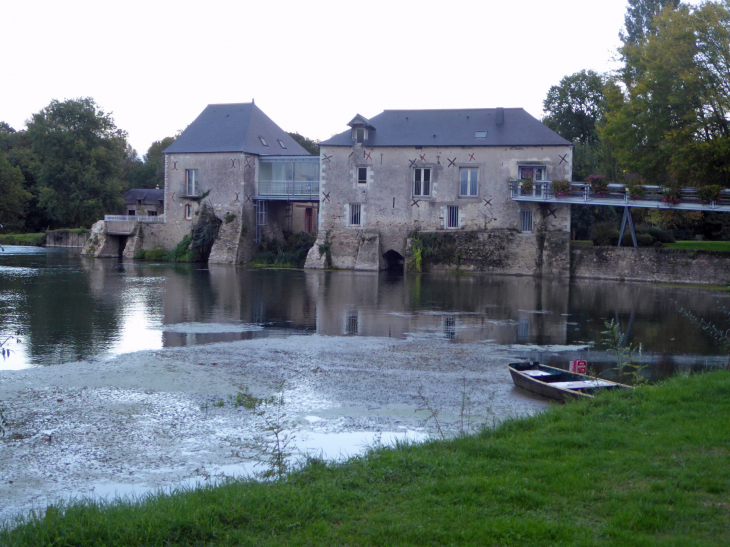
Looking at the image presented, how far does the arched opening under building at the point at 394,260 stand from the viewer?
3859 centimetres

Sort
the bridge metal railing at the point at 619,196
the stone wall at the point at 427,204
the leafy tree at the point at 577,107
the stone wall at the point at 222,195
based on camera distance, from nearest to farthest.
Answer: the bridge metal railing at the point at 619,196 < the stone wall at the point at 427,204 < the stone wall at the point at 222,195 < the leafy tree at the point at 577,107

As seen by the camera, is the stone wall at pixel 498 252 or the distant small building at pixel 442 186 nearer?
the stone wall at pixel 498 252

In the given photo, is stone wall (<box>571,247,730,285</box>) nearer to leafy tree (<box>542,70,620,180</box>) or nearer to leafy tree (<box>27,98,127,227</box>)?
leafy tree (<box>542,70,620,180</box>)

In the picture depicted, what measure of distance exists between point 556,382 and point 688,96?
23.4m

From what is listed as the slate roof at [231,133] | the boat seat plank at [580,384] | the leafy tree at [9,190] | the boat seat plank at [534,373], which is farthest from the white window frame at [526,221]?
the leafy tree at [9,190]

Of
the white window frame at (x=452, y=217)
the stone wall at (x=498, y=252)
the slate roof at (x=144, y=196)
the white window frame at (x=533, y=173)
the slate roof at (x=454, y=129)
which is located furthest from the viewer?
the slate roof at (x=144, y=196)

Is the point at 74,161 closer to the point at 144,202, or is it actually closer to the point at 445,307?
the point at 144,202

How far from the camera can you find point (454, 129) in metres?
37.1

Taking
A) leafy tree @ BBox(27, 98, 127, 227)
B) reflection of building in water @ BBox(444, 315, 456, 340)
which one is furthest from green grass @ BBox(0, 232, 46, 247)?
reflection of building in water @ BBox(444, 315, 456, 340)

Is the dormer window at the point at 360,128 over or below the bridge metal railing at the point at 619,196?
over

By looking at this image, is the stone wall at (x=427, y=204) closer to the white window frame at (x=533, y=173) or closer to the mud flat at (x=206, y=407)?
the white window frame at (x=533, y=173)

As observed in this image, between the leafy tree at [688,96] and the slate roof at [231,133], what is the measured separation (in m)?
22.0

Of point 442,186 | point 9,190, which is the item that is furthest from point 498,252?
point 9,190

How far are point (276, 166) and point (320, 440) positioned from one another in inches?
1400
